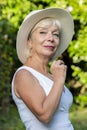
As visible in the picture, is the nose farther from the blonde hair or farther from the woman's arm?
the woman's arm

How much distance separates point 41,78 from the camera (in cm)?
328

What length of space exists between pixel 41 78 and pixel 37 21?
0.39 m

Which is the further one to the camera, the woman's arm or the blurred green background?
the blurred green background

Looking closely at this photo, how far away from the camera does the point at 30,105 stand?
10.2 ft

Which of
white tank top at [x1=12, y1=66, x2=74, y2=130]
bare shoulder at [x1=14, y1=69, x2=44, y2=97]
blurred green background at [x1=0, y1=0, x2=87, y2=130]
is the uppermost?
bare shoulder at [x1=14, y1=69, x2=44, y2=97]

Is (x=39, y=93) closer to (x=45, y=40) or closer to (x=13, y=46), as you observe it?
(x=45, y=40)

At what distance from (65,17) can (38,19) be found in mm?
317

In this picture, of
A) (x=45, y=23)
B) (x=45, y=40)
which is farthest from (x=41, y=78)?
(x=45, y=23)

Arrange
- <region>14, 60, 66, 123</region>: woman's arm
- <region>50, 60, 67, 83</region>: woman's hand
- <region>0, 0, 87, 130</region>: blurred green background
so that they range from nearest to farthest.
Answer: <region>14, 60, 66, 123</region>: woman's arm, <region>50, 60, 67, 83</region>: woman's hand, <region>0, 0, 87, 130</region>: blurred green background

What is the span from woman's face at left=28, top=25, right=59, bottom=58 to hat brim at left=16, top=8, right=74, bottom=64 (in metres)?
0.08

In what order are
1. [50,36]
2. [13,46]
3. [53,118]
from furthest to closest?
[13,46], [50,36], [53,118]

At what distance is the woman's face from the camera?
10.9ft

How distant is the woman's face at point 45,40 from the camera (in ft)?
10.9

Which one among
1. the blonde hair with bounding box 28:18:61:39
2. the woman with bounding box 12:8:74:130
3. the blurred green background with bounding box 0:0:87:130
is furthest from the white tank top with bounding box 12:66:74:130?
the blurred green background with bounding box 0:0:87:130
